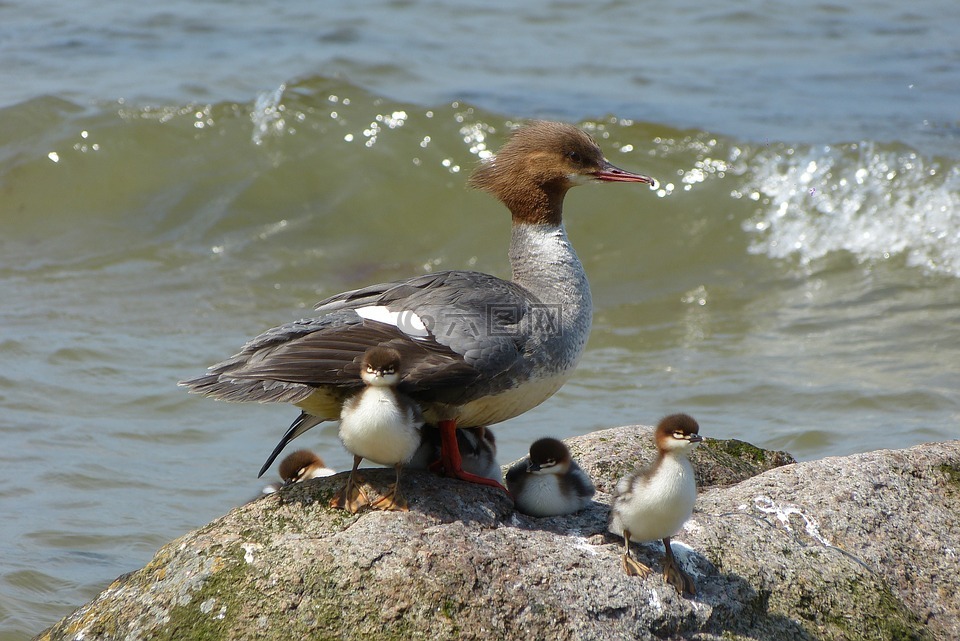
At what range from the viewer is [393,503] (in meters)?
4.52

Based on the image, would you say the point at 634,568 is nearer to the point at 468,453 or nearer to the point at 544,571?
Answer: the point at 544,571

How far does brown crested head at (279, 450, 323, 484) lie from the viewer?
5.47 m

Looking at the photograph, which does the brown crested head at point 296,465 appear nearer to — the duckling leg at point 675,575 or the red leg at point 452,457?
the red leg at point 452,457

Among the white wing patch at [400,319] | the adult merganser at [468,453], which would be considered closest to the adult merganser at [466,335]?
the white wing patch at [400,319]

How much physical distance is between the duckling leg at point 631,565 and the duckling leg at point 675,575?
0.23ft

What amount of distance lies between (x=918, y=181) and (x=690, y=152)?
2.64 meters

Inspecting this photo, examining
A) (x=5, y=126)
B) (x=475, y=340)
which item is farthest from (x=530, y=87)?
(x=475, y=340)

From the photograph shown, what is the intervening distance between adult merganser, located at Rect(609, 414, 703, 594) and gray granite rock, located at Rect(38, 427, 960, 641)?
67 millimetres

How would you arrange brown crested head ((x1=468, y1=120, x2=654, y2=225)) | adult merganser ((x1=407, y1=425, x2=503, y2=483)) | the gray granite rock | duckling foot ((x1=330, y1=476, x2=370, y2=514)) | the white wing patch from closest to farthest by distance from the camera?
the gray granite rock < duckling foot ((x1=330, y1=476, x2=370, y2=514)) < the white wing patch < adult merganser ((x1=407, y1=425, x2=503, y2=483)) < brown crested head ((x1=468, y1=120, x2=654, y2=225))

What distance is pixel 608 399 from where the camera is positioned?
8.94 m

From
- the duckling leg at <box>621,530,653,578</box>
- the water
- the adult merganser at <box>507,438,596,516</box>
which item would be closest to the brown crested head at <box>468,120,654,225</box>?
the adult merganser at <box>507,438,596,516</box>

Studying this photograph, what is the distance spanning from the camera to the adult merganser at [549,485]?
481cm

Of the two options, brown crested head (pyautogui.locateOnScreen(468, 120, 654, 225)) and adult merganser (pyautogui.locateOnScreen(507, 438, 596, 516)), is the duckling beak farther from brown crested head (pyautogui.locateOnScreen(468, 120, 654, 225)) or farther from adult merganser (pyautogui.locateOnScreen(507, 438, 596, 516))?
adult merganser (pyautogui.locateOnScreen(507, 438, 596, 516))

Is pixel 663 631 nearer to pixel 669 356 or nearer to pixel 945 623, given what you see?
pixel 945 623
